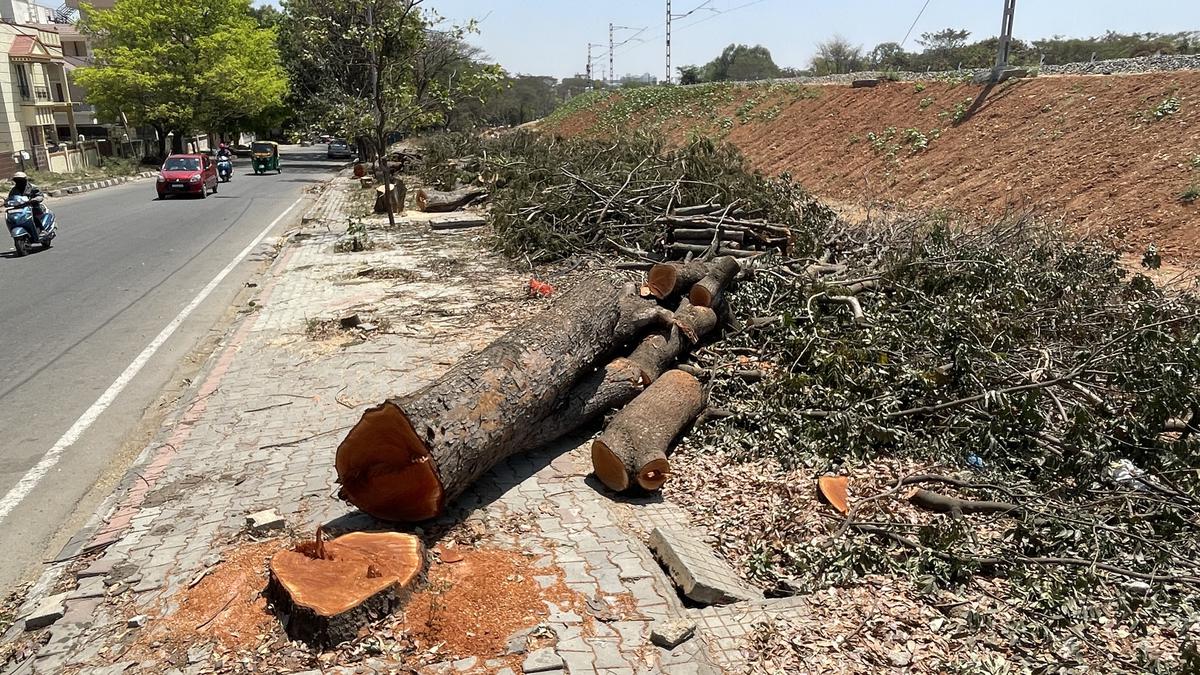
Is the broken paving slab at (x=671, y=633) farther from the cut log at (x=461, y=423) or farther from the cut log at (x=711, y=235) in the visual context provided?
the cut log at (x=711, y=235)

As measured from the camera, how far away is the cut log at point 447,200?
18.6 m

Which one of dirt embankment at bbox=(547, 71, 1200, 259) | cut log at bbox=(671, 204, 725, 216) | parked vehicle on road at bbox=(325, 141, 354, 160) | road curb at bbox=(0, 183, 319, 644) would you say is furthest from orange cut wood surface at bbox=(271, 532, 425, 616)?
parked vehicle on road at bbox=(325, 141, 354, 160)

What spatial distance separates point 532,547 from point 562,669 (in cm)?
107

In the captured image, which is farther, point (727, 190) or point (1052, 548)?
point (727, 190)

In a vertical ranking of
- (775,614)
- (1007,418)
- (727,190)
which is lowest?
(775,614)

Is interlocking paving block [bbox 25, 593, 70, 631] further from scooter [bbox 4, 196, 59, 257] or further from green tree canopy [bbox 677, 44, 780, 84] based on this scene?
green tree canopy [bbox 677, 44, 780, 84]

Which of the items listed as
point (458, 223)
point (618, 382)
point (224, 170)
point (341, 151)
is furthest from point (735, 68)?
point (618, 382)

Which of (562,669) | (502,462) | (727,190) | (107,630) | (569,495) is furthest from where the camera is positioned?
(727,190)

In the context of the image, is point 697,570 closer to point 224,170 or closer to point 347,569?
point 347,569

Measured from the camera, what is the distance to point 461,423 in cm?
459

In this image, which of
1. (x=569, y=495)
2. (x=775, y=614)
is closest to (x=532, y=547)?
(x=569, y=495)

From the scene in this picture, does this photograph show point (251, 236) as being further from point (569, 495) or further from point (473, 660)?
point (473, 660)

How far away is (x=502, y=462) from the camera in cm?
546

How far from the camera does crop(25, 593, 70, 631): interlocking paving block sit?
3809 millimetres
